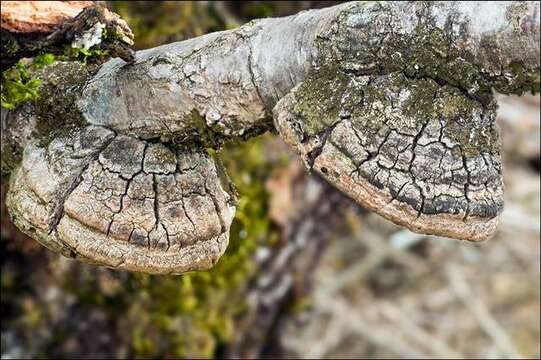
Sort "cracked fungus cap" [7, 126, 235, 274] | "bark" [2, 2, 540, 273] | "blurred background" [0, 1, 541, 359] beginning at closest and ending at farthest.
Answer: "bark" [2, 2, 540, 273] → "cracked fungus cap" [7, 126, 235, 274] → "blurred background" [0, 1, 541, 359]

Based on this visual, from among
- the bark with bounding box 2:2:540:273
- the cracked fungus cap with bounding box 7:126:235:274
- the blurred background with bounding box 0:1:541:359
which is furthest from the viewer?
the blurred background with bounding box 0:1:541:359

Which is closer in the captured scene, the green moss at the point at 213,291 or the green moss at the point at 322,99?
the green moss at the point at 322,99

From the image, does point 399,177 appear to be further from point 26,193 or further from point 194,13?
point 194,13

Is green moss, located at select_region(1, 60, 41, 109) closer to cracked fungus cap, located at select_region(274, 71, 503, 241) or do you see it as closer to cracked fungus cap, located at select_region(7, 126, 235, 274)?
cracked fungus cap, located at select_region(7, 126, 235, 274)

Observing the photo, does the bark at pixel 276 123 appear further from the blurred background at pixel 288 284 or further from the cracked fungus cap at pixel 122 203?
the blurred background at pixel 288 284

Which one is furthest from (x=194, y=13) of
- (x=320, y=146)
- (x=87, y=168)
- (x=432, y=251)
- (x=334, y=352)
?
(x=432, y=251)

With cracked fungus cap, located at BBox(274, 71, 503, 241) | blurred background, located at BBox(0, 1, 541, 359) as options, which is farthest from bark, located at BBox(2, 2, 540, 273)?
blurred background, located at BBox(0, 1, 541, 359)

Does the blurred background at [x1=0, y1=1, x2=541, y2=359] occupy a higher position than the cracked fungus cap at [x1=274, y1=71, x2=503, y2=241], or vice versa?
the cracked fungus cap at [x1=274, y1=71, x2=503, y2=241]

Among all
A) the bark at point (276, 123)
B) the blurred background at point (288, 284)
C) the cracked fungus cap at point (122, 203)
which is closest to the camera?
the bark at point (276, 123)

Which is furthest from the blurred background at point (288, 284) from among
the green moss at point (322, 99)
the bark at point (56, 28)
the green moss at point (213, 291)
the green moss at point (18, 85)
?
the green moss at point (322, 99)
